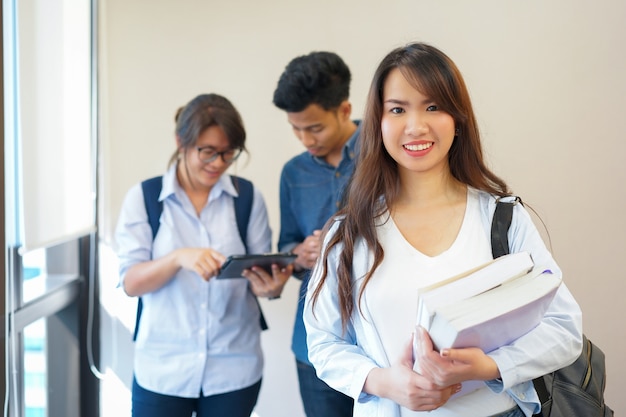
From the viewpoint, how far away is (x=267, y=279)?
6.14 feet

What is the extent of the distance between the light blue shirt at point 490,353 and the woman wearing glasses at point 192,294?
0.62m

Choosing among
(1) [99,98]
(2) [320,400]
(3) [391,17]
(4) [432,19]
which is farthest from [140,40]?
(2) [320,400]

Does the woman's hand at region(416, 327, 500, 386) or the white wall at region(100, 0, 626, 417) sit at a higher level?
the white wall at region(100, 0, 626, 417)

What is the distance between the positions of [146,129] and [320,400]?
59.5 inches

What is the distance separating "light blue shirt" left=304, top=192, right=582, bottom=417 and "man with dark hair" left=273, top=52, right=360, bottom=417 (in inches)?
20.4

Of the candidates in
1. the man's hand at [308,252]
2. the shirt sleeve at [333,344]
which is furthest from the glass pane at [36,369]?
the shirt sleeve at [333,344]

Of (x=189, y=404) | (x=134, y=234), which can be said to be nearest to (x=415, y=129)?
(x=134, y=234)

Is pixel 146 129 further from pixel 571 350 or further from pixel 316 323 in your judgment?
pixel 571 350

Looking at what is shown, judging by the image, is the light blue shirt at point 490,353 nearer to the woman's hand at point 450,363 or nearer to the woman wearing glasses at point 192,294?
the woman's hand at point 450,363

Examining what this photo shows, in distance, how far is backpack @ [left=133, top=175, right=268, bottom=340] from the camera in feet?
6.23

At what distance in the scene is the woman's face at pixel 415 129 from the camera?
1.21 meters

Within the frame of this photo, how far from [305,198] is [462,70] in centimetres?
98

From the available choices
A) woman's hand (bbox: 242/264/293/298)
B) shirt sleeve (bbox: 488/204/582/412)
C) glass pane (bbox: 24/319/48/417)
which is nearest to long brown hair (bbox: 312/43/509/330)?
shirt sleeve (bbox: 488/204/582/412)

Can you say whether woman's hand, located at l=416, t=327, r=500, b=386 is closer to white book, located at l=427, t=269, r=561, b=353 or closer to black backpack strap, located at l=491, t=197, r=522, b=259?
white book, located at l=427, t=269, r=561, b=353
